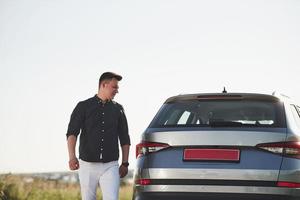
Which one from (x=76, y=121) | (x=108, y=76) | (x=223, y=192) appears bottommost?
(x=223, y=192)

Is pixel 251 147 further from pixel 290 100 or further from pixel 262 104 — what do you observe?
pixel 290 100

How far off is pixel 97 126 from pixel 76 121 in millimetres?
259

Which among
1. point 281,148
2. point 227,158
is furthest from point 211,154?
point 281,148

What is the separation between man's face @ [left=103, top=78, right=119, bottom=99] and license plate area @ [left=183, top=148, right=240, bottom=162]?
5.53 ft

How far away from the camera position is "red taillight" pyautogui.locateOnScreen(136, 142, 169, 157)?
7625 millimetres

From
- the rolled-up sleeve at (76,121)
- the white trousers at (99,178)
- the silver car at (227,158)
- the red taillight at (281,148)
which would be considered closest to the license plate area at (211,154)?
the silver car at (227,158)

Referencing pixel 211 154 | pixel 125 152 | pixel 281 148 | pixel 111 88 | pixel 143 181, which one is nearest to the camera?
pixel 281 148

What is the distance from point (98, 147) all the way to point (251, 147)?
222 centimetres

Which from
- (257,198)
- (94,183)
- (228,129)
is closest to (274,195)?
(257,198)

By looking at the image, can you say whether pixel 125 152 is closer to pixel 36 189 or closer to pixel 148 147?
pixel 148 147

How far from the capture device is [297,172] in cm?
723

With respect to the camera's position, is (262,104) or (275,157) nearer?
(275,157)

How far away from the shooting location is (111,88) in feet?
29.0

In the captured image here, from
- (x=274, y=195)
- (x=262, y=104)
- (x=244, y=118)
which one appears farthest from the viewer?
(x=244, y=118)
